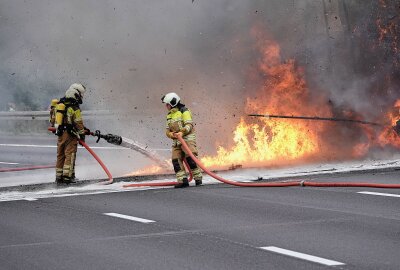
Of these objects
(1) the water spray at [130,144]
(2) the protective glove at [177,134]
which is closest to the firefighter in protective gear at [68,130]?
(1) the water spray at [130,144]

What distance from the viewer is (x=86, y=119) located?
31.1m

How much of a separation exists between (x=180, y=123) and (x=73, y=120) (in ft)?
7.78

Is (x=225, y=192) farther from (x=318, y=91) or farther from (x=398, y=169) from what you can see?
(x=318, y=91)

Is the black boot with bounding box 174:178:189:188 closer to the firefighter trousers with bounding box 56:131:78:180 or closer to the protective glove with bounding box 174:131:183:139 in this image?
the protective glove with bounding box 174:131:183:139

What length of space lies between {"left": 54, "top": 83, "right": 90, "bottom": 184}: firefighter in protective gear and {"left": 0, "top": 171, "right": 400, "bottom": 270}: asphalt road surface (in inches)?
107

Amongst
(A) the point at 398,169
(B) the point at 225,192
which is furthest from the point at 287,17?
(B) the point at 225,192

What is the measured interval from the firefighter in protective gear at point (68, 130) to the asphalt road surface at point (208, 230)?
2.72m

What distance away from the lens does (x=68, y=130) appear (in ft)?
59.2

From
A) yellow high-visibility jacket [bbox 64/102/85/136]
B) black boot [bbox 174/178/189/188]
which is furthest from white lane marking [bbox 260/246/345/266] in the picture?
yellow high-visibility jacket [bbox 64/102/85/136]

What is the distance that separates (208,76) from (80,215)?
10505 millimetres

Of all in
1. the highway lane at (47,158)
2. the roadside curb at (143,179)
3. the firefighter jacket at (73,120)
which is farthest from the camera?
the highway lane at (47,158)

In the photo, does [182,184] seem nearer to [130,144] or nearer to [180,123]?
[180,123]

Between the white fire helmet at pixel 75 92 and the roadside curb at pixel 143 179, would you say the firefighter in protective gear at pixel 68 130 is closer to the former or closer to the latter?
the white fire helmet at pixel 75 92

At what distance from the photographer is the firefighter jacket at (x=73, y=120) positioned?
1794 centimetres
